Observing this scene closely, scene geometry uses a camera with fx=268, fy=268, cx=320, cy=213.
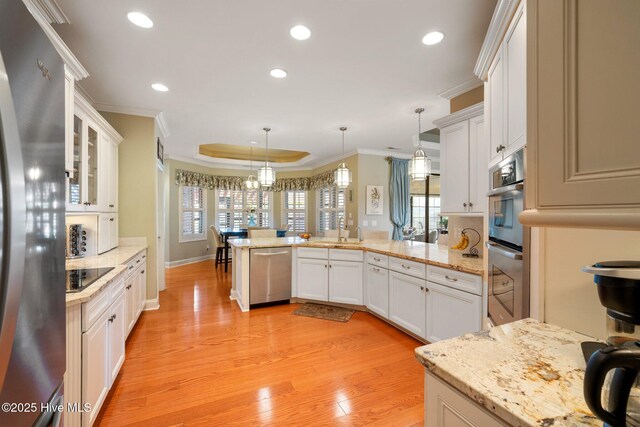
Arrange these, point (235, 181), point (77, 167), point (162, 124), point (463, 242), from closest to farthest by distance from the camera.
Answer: point (77, 167), point (463, 242), point (162, 124), point (235, 181)

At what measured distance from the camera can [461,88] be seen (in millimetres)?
2893

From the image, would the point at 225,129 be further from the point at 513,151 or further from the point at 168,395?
the point at 513,151

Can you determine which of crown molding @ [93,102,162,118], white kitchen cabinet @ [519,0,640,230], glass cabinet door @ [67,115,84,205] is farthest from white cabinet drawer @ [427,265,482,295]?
crown molding @ [93,102,162,118]

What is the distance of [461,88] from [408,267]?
2.00 meters

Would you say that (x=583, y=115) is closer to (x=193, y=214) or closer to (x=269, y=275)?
(x=269, y=275)

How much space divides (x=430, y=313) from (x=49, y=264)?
263 cm

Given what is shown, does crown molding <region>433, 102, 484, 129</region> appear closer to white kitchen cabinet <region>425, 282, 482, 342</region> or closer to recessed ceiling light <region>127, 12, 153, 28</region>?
white kitchen cabinet <region>425, 282, 482, 342</region>

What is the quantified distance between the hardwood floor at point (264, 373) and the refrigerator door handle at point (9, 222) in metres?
1.52

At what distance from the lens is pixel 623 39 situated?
538mm

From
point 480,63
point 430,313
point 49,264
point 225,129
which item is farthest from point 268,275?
point 480,63

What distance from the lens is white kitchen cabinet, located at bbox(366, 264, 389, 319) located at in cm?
308

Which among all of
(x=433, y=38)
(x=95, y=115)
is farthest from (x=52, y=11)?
(x=433, y=38)

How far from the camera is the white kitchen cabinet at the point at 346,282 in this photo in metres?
3.50

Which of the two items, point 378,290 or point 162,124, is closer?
point 378,290
